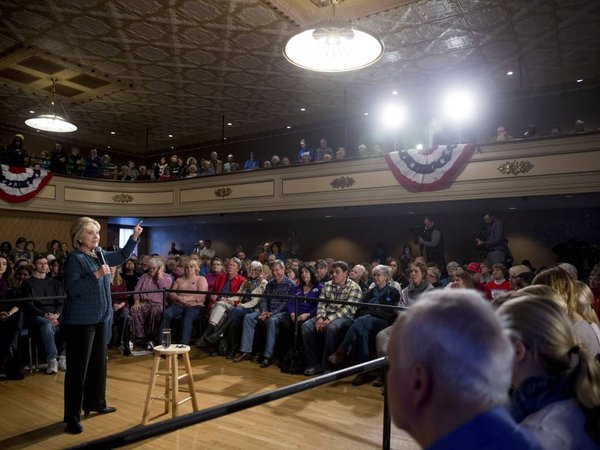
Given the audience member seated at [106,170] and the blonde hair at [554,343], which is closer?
the blonde hair at [554,343]

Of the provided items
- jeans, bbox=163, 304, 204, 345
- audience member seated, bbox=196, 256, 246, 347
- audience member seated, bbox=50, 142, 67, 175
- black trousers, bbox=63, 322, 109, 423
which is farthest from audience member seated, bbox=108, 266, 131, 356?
audience member seated, bbox=50, 142, 67, 175

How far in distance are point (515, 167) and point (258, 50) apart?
4.50 metres

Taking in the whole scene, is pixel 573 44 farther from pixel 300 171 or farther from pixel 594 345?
pixel 594 345

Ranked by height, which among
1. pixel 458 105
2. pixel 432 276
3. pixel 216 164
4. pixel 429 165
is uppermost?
pixel 458 105

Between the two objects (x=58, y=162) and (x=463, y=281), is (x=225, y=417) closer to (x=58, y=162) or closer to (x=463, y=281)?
(x=463, y=281)

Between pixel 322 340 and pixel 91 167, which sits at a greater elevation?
pixel 91 167

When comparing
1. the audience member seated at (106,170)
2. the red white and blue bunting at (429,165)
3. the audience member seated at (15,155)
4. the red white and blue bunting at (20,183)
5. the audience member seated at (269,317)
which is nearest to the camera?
the audience member seated at (269,317)

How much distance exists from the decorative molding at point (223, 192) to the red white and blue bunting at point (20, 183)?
3877mm

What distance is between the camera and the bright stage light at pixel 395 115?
9891 millimetres

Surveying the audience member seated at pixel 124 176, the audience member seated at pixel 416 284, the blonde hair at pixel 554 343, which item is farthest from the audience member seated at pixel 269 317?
the audience member seated at pixel 124 176

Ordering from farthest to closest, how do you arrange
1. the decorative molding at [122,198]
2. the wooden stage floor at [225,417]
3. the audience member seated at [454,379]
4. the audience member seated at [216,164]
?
the decorative molding at [122,198], the audience member seated at [216,164], the wooden stage floor at [225,417], the audience member seated at [454,379]

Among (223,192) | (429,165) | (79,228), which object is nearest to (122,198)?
(223,192)

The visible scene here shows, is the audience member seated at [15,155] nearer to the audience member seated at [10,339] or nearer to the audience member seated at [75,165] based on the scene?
Answer: the audience member seated at [75,165]

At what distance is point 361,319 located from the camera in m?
4.52
